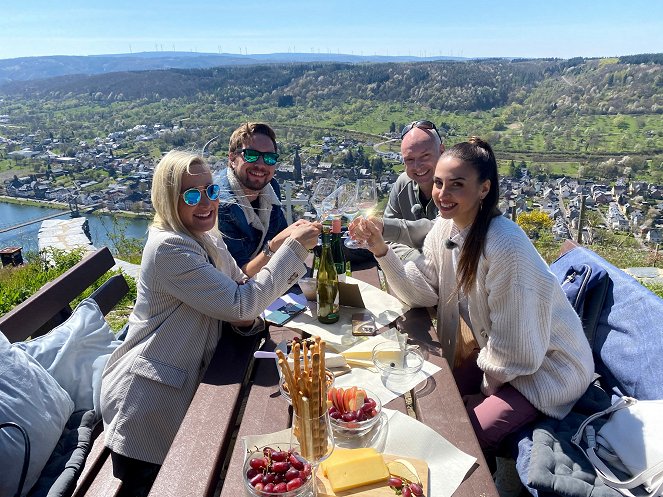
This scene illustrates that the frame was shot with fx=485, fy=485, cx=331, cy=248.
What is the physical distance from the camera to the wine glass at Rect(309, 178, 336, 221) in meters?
2.38

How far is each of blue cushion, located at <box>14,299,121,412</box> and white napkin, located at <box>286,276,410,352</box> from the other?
1.12 m

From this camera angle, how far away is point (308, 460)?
1.31 m

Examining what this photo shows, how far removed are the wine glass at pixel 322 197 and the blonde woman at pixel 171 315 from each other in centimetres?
15

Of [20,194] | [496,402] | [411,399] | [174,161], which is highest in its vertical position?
[174,161]

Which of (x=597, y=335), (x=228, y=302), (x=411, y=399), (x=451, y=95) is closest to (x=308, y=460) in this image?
(x=411, y=399)

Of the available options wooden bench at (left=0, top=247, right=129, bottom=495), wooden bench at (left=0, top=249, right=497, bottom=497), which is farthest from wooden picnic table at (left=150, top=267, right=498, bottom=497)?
wooden bench at (left=0, top=247, right=129, bottom=495)

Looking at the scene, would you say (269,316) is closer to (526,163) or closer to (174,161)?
(174,161)

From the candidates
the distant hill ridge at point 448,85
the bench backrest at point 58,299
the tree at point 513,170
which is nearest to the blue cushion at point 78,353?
the bench backrest at point 58,299

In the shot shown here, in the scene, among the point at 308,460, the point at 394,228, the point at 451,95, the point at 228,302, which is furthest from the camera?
the point at 451,95

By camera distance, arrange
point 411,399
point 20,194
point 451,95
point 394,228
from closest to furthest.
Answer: point 411,399 → point 394,228 → point 20,194 → point 451,95

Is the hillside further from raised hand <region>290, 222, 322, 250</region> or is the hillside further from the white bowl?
the white bowl

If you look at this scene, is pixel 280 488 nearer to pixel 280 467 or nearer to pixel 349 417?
pixel 280 467

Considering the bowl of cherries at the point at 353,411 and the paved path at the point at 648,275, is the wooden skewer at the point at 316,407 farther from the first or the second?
the paved path at the point at 648,275

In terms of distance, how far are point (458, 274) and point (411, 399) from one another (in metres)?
0.69
